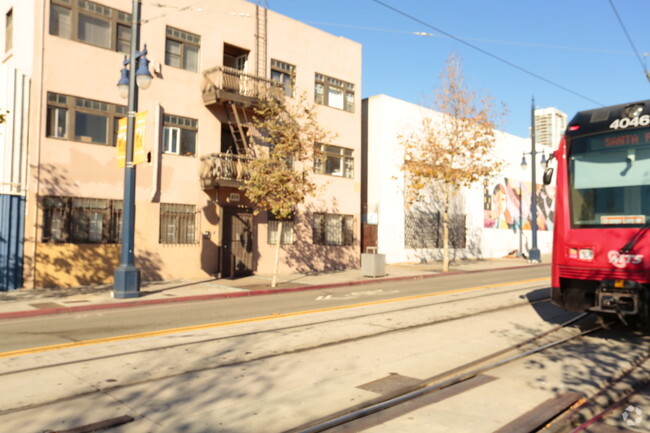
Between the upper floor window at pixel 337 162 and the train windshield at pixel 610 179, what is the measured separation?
16629mm

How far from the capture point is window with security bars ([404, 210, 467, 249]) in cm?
3044

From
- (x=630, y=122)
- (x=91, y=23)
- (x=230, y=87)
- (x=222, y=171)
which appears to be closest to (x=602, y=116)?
(x=630, y=122)

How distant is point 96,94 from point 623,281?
16635 millimetres

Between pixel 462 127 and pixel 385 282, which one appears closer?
pixel 385 282

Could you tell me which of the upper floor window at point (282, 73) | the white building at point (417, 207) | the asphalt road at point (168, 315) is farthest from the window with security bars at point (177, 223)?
the white building at point (417, 207)

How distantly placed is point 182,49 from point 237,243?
783cm

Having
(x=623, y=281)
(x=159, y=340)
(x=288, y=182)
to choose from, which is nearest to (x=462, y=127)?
(x=288, y=182)

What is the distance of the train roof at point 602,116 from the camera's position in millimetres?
8781

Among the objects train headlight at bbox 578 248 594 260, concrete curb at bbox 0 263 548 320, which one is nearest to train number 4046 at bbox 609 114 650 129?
train headlight at bbox 578 248 594 260

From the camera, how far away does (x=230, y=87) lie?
21.0 metres

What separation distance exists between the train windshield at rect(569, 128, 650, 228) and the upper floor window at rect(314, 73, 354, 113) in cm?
A: 1757

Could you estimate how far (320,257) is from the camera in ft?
83.2

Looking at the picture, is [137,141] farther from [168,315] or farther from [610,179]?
[610,179]

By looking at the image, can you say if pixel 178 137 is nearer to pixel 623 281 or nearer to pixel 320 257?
pixel 320 257
